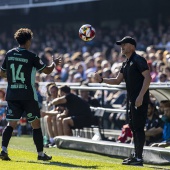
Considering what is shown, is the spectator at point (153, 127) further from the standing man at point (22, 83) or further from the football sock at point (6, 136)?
the football sock at point (6, 136)

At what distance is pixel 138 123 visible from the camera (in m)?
10.7

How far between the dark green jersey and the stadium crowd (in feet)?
9.98

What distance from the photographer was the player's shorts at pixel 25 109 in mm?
10719

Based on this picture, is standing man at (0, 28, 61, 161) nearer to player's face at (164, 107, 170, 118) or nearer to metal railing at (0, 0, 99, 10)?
player's face at (164, 107, 170, 118)

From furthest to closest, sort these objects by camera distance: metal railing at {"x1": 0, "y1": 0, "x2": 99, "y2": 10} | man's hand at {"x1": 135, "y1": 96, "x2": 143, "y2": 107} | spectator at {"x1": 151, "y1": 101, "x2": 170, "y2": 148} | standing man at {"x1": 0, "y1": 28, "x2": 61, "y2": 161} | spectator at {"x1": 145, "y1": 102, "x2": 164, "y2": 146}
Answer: metal railing at {"x1": 0, "y1": 0, "x2": 99, "y2": 10}, spectator at {"x1": 145, "y1": 102, "x2": 164, "y2": 146}, spectator at {"x1": 151, "y1": 101, "x2": 170, "y2": 148}, standing man at {"x1": 0, "y1": 28, "x2": 61, "y2": 161}, man's hand at {"x1": 135, "y1": 96, "x2": 143, "y2": 107}

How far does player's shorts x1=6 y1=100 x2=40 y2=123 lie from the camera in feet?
35.2

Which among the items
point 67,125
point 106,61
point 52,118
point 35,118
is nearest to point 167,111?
point 67,125

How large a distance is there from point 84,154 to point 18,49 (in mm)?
3223

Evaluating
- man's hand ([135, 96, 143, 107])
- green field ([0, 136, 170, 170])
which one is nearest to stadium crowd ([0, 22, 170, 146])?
green field ([0, 136, 170, 170])

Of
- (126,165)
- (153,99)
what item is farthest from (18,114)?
(153,99)

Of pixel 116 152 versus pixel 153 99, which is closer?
pixel 116 152

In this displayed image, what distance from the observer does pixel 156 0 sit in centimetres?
2967

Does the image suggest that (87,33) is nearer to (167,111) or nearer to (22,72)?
(167,111)

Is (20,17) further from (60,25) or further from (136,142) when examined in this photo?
(136,142)
